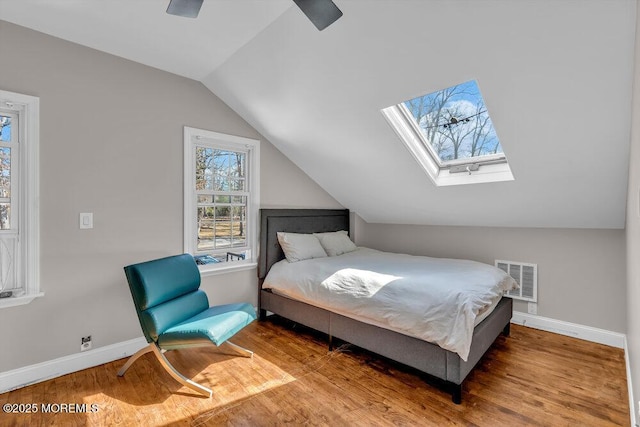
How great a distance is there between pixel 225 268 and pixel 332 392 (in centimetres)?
168

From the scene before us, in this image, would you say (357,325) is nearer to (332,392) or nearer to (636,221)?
(332,392)

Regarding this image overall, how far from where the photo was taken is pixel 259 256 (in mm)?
3488

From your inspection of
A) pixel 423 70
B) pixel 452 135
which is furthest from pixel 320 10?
pixel 452 135

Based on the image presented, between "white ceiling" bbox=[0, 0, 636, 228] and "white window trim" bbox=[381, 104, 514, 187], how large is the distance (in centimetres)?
8

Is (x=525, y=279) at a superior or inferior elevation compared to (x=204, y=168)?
inferior

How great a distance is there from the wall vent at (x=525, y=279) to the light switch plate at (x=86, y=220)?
4039mm

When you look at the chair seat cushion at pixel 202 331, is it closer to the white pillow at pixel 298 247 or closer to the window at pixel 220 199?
the window at pixel 220 199

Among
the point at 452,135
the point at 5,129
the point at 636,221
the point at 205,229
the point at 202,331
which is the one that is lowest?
the point at 202,331

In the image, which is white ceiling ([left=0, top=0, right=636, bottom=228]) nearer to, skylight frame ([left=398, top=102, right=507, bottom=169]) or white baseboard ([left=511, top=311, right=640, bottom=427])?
skylight frame ([left=398, top=102, right=507, bottom=169])

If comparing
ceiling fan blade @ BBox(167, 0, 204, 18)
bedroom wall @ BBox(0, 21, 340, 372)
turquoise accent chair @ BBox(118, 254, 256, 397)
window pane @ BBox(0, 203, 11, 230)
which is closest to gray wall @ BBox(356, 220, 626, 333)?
turquoise accent chair @ BBox(118, 254, 256, 397)

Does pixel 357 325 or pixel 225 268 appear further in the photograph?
pixel 225 268

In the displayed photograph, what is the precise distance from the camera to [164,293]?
234cm

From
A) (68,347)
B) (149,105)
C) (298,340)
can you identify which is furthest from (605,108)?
(68,347)

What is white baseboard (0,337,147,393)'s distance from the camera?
2115mm
